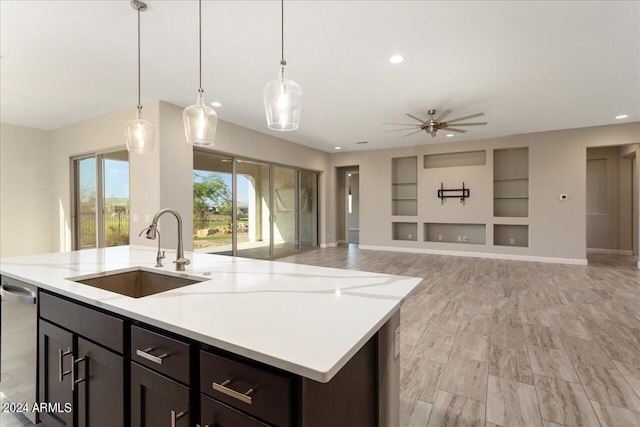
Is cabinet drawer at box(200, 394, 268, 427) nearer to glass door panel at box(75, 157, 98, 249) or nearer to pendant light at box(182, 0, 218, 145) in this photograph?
pendant light at box(182, 0, 218, 145)

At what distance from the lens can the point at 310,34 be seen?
9.05ft

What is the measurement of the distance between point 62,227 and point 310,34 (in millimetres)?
6209

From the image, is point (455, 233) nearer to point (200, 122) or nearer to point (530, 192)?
point (530, 192)

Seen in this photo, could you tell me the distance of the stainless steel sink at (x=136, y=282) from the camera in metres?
1.67

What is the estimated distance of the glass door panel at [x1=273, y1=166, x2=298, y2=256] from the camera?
286 inches

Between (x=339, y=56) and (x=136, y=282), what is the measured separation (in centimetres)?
279

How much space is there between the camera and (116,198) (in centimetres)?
525

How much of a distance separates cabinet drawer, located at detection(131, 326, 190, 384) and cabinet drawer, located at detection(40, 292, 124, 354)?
0.10m

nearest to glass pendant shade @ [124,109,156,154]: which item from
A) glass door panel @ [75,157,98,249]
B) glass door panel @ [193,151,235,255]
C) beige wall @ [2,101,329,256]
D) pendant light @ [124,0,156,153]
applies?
pendant light @ [124,0,156,153]

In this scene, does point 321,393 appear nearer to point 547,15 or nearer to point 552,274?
point 547,15

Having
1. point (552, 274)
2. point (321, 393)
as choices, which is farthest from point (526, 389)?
point (552, 274)

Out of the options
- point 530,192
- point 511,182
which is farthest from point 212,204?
point 511,182

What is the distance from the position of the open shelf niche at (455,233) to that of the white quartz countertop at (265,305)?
6995 mm

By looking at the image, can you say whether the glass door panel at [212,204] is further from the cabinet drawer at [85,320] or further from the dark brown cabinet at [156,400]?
the dark brown cabinet at [156,400]
